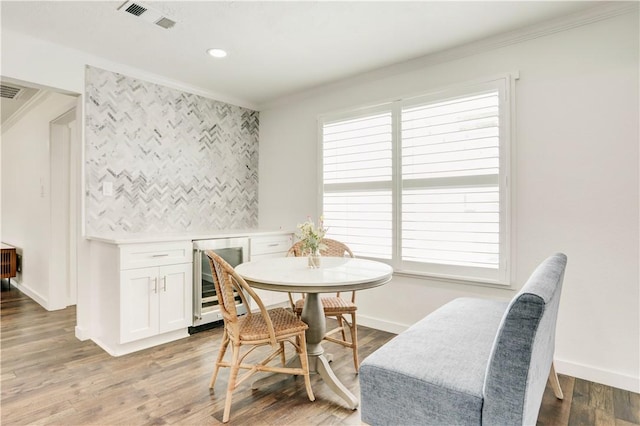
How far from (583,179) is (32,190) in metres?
5.90

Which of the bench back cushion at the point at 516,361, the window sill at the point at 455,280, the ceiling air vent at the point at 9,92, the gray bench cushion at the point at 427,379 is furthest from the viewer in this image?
the ceiling air vent at the point at 9,92

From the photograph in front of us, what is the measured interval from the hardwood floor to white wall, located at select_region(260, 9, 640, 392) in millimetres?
328

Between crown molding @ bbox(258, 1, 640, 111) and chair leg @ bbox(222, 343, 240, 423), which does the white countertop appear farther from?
crown molding @ bbox(258, 1, 640, 111)

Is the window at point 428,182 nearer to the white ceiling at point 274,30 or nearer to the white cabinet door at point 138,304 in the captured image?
the white ceiling at point 274,30

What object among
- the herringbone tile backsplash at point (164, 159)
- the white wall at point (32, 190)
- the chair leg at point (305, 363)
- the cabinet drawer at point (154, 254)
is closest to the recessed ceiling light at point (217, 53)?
the herringbone tile backsplash at point (164, 159)

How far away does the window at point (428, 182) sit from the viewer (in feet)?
9.03

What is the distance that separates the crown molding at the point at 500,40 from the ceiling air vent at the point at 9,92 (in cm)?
336

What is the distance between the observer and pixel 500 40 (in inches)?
107

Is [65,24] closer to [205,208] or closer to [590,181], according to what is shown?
[205,208]

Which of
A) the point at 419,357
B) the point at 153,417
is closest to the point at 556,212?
the point at 419,357

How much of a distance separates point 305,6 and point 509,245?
2.23m

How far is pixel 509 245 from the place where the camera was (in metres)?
2.68

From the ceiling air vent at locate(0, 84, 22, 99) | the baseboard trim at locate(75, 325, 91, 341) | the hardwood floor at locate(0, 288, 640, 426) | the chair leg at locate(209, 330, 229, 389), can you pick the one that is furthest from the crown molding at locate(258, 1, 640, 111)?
the ceiling air vent at locate(0, 84, 22, 99)

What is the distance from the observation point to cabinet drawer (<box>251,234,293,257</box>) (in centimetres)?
373
